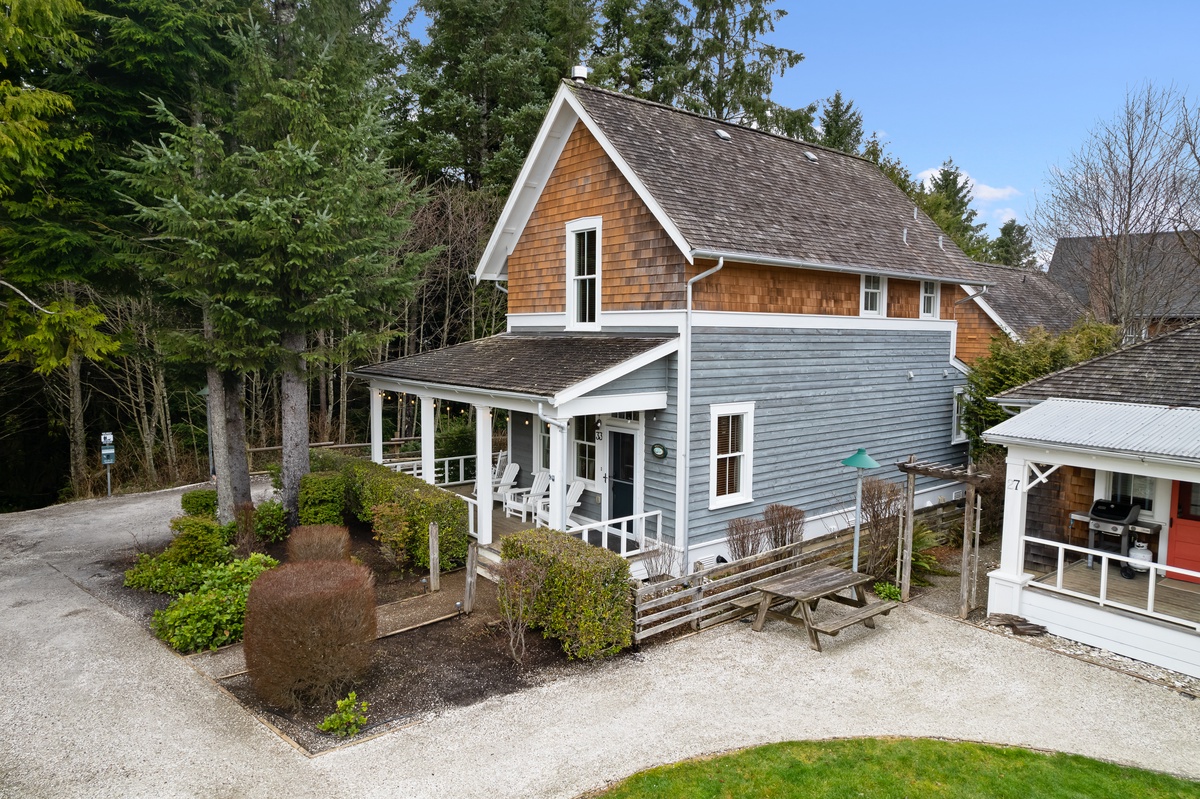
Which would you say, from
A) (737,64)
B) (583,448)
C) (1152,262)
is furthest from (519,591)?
(737,64)

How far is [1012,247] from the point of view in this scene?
57.6 metres

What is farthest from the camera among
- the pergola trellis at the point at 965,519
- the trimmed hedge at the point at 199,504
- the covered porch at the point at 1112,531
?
the trimmed hedge at the point at 199,504

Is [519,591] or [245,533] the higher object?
[519,591]

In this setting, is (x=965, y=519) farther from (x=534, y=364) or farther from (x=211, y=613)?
(x=211, y=613)

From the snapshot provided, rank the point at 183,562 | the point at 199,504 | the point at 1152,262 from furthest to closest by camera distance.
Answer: the point at 1152,262 → the point at 199,504 → the point at 183,562

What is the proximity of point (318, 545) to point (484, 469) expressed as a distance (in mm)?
2858

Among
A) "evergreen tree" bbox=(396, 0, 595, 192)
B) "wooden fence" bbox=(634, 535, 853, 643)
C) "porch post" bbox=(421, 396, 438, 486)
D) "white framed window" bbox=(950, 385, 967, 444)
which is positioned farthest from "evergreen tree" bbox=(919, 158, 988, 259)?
"porch post" bbox=(421, 396, 438, 486)

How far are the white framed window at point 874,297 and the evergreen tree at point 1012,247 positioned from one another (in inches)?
1886

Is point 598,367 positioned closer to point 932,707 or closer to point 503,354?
point 503,354

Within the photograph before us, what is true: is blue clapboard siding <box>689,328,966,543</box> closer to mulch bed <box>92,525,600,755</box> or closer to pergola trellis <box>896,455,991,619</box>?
pergola trellis <box>896,455,991,619</box>

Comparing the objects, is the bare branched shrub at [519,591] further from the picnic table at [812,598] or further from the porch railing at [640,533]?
the picnic table at [812,598]

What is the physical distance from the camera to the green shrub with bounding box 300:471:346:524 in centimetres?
1359

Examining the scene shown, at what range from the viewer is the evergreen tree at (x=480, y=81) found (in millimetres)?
25375

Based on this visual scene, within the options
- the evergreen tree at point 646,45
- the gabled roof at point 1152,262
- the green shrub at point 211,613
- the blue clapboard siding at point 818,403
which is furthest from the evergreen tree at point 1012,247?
the green shrub at point 211,613
